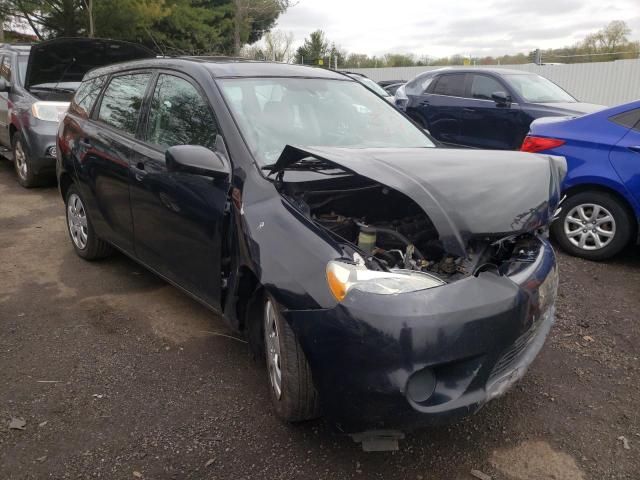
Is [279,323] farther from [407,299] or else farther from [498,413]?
[498,413]

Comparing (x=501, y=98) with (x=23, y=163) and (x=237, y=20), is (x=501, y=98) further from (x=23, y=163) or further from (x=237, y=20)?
(x=237, y=20)

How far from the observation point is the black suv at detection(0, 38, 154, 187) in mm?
7242

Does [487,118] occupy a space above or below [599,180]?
above

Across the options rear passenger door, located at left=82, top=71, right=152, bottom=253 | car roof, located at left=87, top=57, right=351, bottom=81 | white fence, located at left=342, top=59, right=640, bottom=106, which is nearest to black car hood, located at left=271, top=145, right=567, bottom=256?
car roof, located at left=87, top=57, right=351, bottom=81

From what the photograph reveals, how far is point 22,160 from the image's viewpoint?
7.77 metres

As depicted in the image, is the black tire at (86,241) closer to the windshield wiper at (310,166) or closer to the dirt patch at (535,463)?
the windshield wiper at (310,166)

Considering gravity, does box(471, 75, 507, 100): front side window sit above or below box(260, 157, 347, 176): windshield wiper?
above

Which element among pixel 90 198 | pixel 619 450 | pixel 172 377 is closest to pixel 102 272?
pixel 90 198

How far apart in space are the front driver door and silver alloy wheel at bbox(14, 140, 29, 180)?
4820mm

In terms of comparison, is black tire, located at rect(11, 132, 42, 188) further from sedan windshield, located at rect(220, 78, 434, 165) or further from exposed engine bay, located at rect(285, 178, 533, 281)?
exposed engine bay, located at rect(285, 178, 533, 281)

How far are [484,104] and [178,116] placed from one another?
6492mm

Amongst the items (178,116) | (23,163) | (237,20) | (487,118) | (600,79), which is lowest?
(23,163)

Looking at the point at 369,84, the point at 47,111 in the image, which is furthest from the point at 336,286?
the point at 47,111

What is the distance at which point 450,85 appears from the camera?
31.1ft
